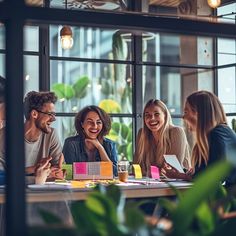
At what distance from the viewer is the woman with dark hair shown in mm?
4645

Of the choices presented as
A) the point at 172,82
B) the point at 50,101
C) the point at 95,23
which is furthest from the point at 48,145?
the point at 172,82

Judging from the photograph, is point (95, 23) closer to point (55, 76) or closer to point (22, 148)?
point (22, 148)

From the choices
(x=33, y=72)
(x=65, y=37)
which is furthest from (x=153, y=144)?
(x=33, y=72)

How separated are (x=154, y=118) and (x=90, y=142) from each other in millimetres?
528

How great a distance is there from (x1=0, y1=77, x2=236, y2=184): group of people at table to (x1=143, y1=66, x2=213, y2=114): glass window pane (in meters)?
2.69

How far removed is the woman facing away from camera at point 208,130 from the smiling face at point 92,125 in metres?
0.98

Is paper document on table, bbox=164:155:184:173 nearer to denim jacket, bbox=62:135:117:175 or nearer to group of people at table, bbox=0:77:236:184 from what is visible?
group of people at table, bbox=0:77:236:184

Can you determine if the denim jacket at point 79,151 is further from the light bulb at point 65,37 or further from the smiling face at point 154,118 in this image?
the light bulb at point 65,37

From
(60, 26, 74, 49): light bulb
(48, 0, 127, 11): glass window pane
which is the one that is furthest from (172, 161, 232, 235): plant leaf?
(48, 0, 127, 11): glass window pane

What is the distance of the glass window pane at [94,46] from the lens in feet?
22.5

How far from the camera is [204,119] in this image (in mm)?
3777

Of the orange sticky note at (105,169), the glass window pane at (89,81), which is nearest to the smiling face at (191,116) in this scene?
the orange sticky note at (105,169)

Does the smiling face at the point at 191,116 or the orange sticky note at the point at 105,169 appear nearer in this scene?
the smiling face at the point at 191,116

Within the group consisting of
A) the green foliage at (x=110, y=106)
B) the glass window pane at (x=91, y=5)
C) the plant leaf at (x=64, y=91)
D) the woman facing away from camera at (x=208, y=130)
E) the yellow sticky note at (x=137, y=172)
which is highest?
the glass window pane at (x=91, y=5)
